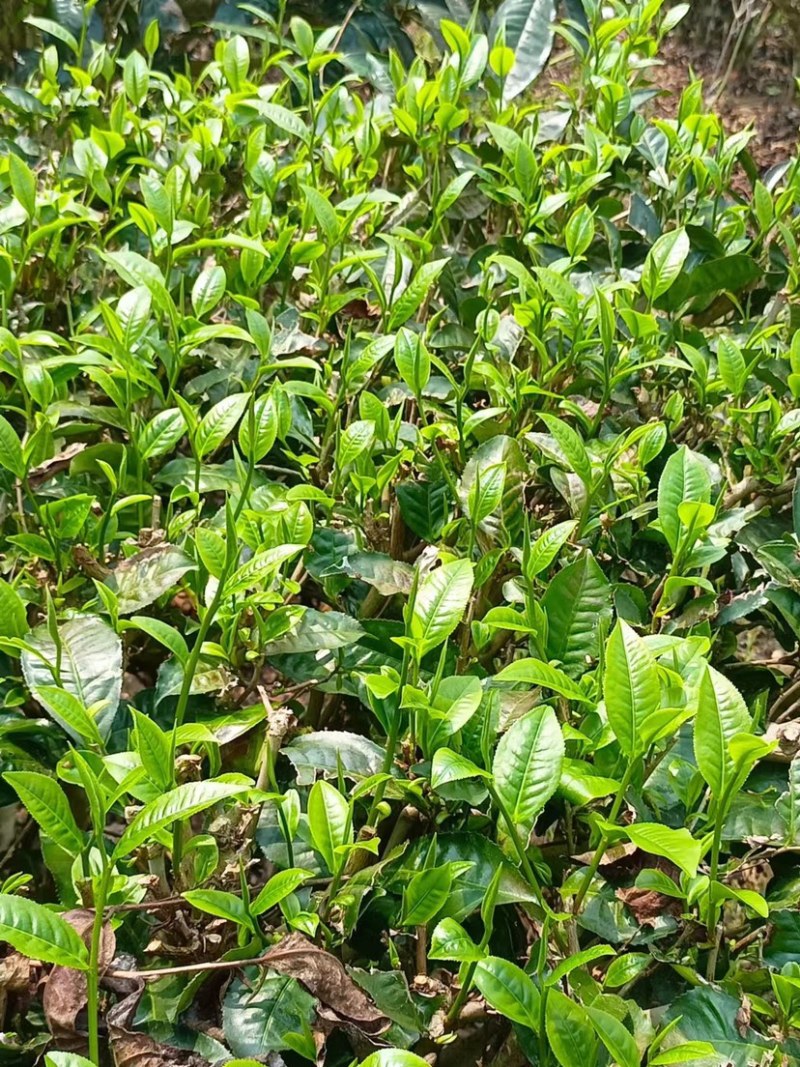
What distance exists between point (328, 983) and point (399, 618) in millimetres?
400

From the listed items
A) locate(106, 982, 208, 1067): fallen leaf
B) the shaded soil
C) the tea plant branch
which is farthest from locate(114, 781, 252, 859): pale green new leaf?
the shaded soil

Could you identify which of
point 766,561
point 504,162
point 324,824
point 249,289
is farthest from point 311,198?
point 324,824

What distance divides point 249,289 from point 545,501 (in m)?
0.45

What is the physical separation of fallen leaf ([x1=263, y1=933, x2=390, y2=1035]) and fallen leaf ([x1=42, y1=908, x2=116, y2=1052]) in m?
0.11

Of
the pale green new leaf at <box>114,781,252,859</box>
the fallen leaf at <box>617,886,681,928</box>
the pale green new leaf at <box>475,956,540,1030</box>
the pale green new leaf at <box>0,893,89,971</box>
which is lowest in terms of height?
the pale green new leaf at <box>0,893,89,971</box>

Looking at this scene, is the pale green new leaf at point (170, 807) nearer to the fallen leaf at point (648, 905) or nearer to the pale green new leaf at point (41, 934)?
the pale green new leaf at point (41, 934)

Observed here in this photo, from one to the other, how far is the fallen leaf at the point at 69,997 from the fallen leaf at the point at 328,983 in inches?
4.2

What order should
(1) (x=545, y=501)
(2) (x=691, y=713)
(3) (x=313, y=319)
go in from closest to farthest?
(2) (x=691, y=713) < (1) (x=545, y=501) < (3) (x=313, y=319)

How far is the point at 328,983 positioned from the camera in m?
0.68

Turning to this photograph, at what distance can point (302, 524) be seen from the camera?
911 mm

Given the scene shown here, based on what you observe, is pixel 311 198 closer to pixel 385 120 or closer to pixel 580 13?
pixel 385 120

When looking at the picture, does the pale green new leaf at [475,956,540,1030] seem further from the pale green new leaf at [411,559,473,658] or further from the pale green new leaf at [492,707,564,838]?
the pale green new leaf at [411,559,473,658]

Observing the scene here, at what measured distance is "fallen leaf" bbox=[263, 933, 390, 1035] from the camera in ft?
2.21

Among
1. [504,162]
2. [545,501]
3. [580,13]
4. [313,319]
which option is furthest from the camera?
[580,13]
